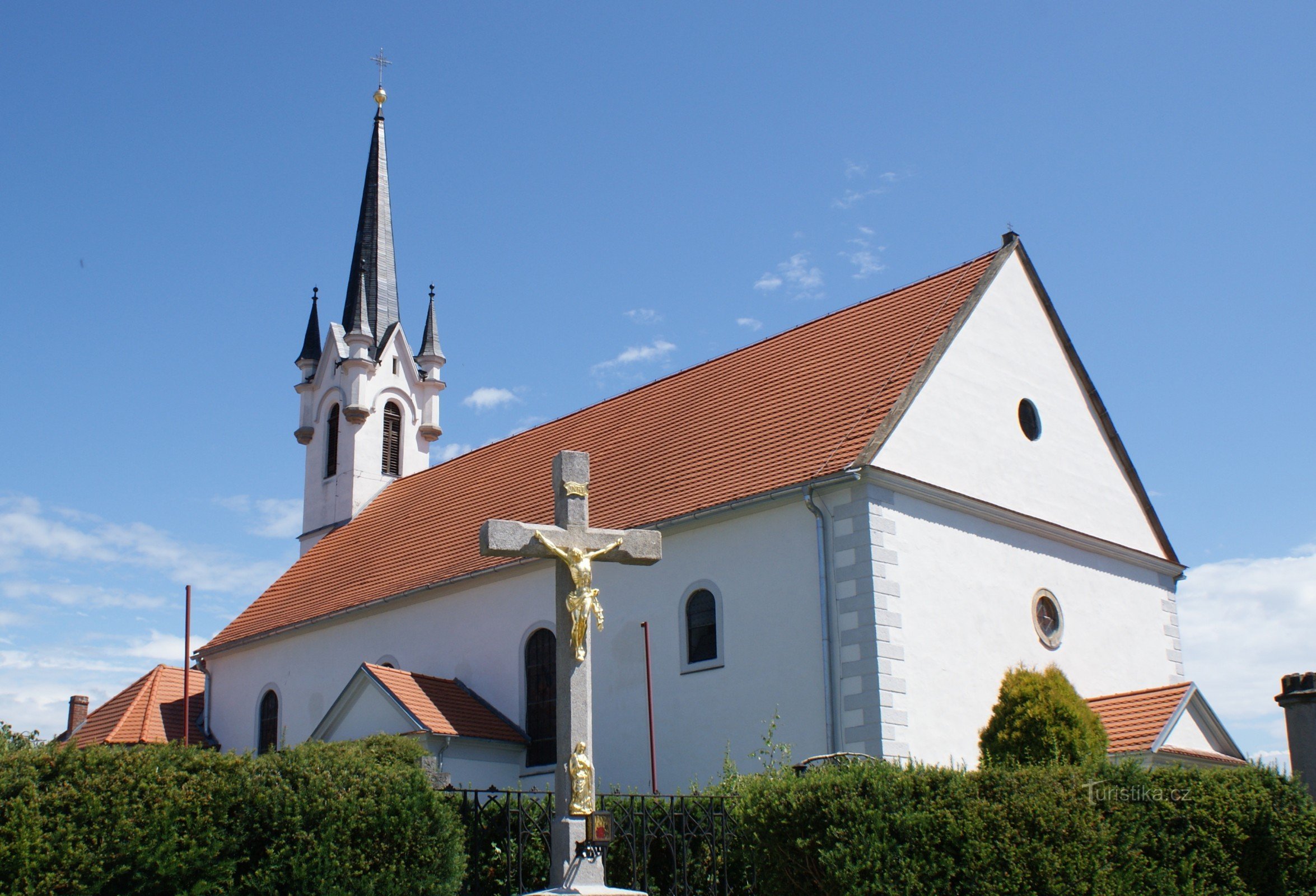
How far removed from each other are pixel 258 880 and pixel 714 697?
828cm

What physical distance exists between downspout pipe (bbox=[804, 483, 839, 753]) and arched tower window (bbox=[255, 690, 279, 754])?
512 inches

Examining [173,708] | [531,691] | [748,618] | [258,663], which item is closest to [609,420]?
[531,691]

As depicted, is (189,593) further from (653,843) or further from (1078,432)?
(1078,432)

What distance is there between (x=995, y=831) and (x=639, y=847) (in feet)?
10.2

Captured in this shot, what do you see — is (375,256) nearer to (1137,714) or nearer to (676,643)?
(676,643)

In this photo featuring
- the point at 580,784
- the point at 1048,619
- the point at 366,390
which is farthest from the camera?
the point at 366,390

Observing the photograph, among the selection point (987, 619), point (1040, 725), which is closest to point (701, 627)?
point (987, 619)

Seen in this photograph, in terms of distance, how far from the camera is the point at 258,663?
25500 millimetres

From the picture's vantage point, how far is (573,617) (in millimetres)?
9570

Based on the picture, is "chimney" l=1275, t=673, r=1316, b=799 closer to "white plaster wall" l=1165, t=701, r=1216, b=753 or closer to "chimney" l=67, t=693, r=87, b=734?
"white plaster wall" l=1165, t=701, r=1216, b=753

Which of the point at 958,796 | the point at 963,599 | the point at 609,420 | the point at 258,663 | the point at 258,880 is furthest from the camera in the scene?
the point at 258,663

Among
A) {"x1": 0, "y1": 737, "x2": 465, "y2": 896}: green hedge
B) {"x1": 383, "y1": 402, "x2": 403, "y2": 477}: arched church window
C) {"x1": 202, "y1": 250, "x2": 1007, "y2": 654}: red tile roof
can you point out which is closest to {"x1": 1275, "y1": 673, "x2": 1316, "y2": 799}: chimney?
{"x1": 202, "y1": 250, "x2": 1007, "y2": 654}: red tile roof

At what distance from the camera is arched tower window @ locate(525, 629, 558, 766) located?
746 inches

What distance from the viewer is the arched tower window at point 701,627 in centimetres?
1706
